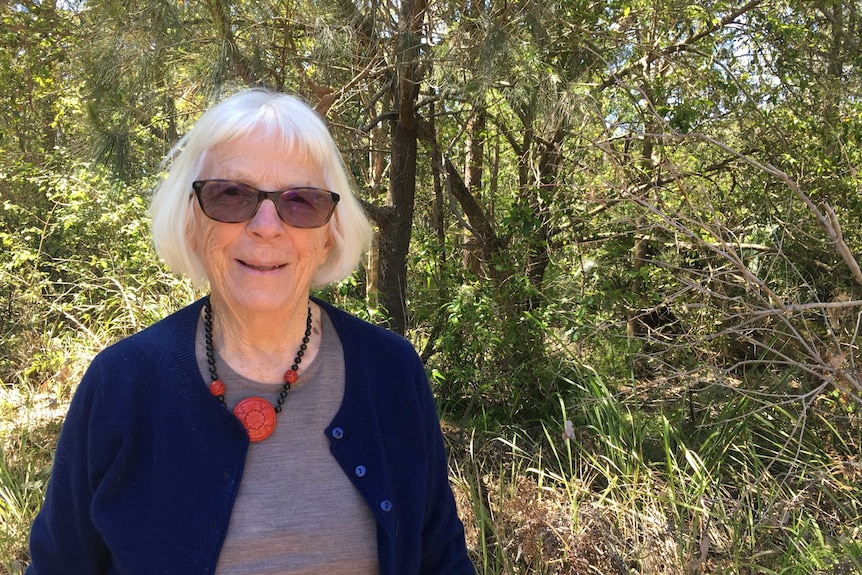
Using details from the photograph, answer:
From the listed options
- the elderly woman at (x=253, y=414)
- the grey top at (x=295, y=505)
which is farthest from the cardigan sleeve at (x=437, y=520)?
the grey top at (x=295, y=505)

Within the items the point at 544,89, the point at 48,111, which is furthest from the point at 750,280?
the point at 48,111

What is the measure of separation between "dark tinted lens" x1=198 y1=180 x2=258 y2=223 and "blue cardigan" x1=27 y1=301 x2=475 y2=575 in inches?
10.4

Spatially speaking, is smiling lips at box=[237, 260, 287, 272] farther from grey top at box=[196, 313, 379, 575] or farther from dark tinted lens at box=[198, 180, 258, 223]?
grey top at box=[196, 313, 379, 575]

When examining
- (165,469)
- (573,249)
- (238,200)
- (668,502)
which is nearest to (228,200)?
(238,200)

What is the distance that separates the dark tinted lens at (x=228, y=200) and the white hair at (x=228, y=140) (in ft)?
0.28

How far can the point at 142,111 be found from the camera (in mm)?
3580

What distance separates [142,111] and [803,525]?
3909mm

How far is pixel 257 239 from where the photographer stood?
1.37 meters

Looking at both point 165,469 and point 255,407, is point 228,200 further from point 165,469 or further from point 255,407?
point 165,469

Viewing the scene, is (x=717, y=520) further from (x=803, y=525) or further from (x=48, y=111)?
(x=48, y=111)

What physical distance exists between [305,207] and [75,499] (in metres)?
0.74

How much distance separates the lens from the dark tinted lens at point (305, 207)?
1.38m

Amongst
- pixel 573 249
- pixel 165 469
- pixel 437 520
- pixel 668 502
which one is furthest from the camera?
pixel 573 249

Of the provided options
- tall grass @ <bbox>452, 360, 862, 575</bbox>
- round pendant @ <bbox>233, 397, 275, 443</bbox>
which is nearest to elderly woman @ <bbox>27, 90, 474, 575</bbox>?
round pendant @ <bbox>233, 397, 275, 443</bbox>
